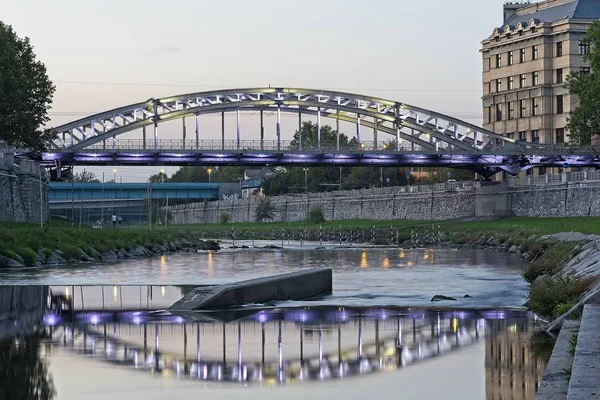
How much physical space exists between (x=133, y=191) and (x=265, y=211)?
3059 centimetres

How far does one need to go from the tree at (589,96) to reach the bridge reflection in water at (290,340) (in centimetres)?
6347

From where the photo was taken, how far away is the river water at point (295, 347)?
16109mm

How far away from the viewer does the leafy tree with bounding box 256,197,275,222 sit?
165875 millimetres

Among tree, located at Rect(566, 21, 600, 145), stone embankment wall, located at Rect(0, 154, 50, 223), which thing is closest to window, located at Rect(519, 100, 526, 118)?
tree, located at Rect(566, 21, 600, 145)

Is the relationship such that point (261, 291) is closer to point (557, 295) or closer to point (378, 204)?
point (557, 295)

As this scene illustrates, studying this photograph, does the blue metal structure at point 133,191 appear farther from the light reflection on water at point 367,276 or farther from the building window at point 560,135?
the light reflection on water at point 367,276

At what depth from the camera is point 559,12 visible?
500ft

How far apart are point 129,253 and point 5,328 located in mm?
43228

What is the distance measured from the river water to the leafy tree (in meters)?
131

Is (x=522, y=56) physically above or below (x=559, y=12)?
below

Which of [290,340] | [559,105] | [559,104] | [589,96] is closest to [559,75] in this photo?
[559,104]

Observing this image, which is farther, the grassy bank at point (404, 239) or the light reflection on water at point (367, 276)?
the light reflection on water at point (367, 276)

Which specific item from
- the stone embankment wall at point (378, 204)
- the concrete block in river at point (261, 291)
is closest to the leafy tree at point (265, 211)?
the stone embankment wall at point (378, 204)

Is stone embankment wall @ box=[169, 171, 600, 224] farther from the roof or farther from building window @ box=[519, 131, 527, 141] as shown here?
the roof
